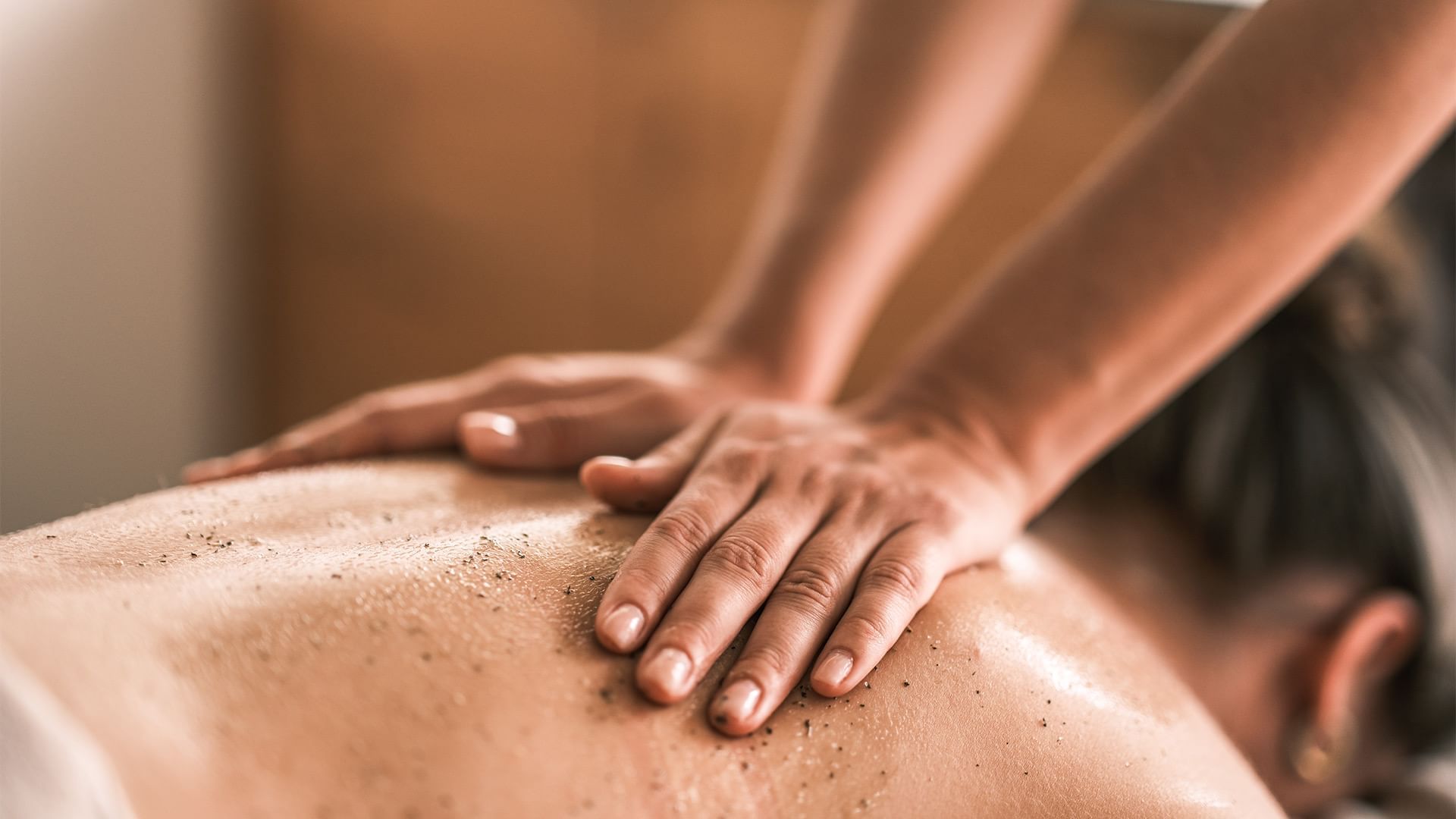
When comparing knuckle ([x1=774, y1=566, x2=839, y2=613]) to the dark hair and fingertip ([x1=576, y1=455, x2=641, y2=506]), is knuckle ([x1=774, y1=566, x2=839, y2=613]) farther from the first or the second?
the dark hair

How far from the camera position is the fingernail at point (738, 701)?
564 millimetres

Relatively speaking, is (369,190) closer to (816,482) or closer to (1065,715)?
(816,482)

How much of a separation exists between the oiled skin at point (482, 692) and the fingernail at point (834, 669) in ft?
0.05

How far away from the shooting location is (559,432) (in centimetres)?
91

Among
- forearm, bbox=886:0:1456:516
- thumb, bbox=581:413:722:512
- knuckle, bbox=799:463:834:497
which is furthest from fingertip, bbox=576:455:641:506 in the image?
forearm, bbox=886:0:1456:516

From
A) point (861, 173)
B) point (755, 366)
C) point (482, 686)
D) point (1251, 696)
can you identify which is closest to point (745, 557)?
point (482, 686)

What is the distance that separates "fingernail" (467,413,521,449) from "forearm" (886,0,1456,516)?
0.97 feet

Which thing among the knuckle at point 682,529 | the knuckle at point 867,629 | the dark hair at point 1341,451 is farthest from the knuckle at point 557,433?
the dark hair at point 1341,451

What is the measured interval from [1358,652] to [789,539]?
715 mm

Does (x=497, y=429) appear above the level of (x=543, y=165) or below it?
above

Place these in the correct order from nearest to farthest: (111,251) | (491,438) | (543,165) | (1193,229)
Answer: (1193,229), (491,438), (111,251), (543,165)

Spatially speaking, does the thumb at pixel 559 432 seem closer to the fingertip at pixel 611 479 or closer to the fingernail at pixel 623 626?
the fingertip at pixel 611 479

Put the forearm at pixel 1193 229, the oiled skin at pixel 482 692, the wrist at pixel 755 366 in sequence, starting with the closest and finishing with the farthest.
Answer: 1. the oiled skin at pixel 482 692
2. the forearm at pixel 1193 229
3. the wrist at pixel 755 366

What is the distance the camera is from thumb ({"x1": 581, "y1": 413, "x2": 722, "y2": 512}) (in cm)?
75
